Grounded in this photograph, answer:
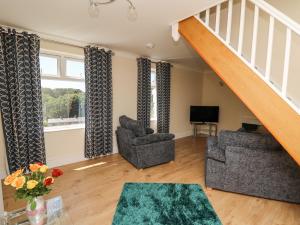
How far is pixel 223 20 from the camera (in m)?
2.77

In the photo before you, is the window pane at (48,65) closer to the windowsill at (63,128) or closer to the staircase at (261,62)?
the windowsill at (63,128)

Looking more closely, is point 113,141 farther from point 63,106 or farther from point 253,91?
point 253,91

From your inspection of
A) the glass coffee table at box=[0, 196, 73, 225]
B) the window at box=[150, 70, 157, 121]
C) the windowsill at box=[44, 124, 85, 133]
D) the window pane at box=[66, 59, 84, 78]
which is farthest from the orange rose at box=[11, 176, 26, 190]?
the window at box=[150, 70, 157, 121]

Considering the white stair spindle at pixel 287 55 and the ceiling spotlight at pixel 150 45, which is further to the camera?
the ceiling spotlight at pixel 150 45

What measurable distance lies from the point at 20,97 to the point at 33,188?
2.24m

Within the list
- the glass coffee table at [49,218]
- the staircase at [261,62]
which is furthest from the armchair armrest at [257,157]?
the glass coffee table at [49,218]

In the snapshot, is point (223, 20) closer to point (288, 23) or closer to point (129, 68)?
point (288, 23)

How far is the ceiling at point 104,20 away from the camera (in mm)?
2145

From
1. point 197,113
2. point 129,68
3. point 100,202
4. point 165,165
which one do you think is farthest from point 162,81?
point 100,202

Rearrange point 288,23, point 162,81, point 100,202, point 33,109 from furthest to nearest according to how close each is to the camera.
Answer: point 162,81, point 33,109, point 100,202, point 288,23

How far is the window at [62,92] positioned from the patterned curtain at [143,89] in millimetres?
1405

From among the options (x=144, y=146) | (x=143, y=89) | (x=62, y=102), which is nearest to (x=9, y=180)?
(x=144, y=146)

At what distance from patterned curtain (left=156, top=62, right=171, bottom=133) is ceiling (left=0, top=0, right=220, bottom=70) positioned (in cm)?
138

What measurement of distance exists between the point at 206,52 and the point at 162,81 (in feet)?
9.78
